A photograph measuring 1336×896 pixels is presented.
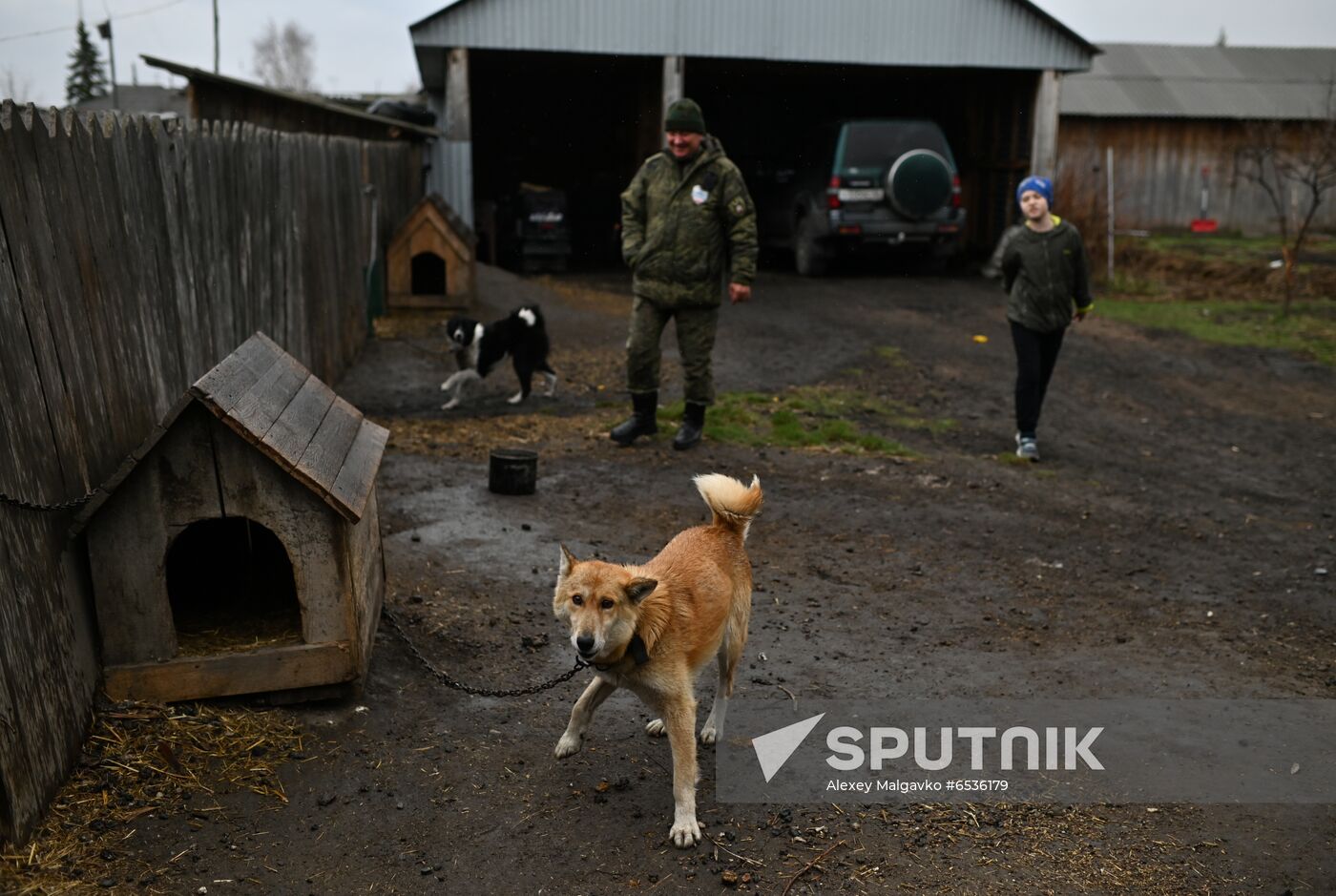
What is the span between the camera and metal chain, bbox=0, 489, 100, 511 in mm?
3453

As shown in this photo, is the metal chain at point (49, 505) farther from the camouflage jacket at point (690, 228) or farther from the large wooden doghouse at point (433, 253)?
the large wooden doghouse at point (433, 253)

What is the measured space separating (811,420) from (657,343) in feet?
6.72

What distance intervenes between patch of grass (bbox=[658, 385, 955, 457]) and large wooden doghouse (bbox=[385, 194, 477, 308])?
17.5 ft

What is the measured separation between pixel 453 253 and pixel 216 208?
8148mm

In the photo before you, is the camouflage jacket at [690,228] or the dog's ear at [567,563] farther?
the camouflage jacket at [690,228]

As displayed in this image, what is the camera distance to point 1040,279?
340 inches

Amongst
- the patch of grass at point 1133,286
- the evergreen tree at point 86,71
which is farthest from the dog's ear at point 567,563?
the evergreen tree at point 86,71

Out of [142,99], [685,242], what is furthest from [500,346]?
[142,99]

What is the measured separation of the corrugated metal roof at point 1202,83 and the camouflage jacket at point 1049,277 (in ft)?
85.6

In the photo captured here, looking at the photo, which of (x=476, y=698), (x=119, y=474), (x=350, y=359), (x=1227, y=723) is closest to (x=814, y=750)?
(x=476, y=698)

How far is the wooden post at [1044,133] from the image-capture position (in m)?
19.0

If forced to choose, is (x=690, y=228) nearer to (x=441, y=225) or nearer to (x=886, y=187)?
(x=441, y=225)

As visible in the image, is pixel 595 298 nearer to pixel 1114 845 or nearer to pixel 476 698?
pixel 476 698

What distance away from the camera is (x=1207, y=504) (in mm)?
8211
